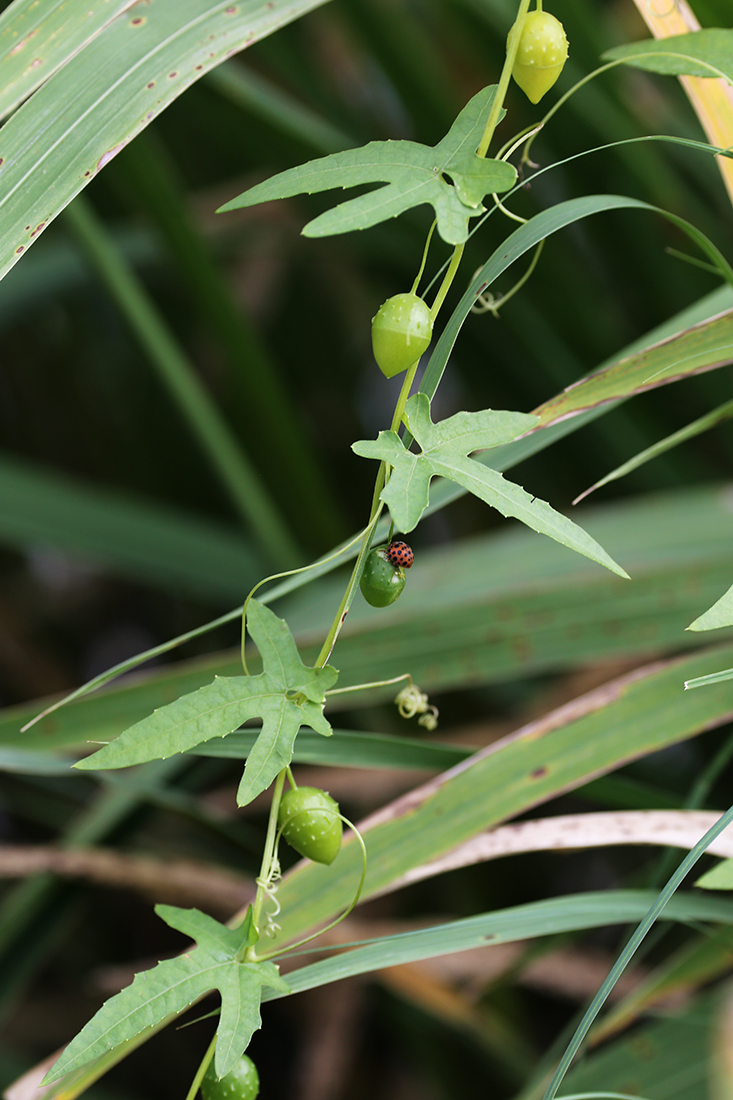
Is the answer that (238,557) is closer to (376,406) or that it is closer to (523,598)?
(523,598)

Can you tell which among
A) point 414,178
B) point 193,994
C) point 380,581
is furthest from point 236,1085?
point 414,178

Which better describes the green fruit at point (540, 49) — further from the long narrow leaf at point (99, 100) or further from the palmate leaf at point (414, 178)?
the long narrow leaf at point (99, 100)

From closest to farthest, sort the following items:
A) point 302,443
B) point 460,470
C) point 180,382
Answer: point 460,470, point 180,382, point 302,443

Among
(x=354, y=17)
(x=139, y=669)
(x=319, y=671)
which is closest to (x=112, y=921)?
(x=139, y=669)

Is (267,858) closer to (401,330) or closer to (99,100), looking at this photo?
(401,330)

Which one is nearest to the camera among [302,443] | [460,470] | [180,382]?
[460,470]

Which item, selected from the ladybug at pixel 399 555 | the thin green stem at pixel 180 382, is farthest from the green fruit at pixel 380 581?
the thin green stem at pixel 180 382
